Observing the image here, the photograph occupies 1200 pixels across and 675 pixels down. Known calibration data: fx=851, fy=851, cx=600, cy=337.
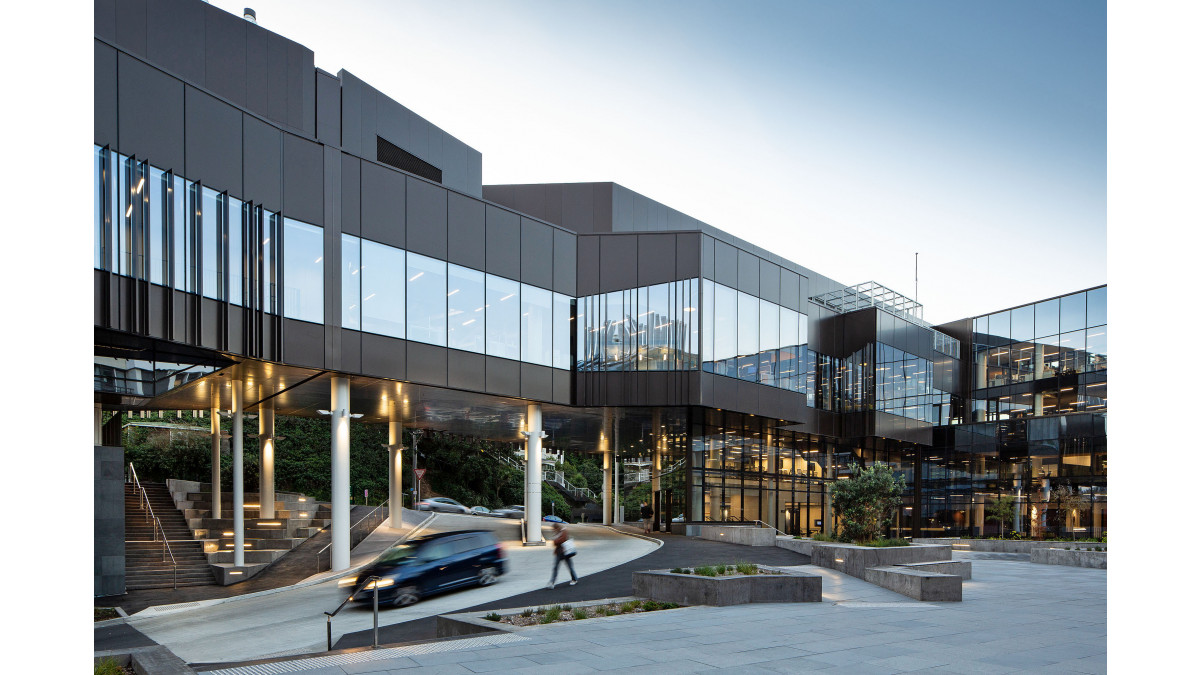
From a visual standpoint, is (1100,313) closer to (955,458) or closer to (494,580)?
(955,458)

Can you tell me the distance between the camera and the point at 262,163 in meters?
22.6

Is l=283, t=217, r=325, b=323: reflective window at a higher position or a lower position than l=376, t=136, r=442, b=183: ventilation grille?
lower

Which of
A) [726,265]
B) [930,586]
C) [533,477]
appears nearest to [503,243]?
[533,477]

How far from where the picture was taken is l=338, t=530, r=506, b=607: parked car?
60.8 ft

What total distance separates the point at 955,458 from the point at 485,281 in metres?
34.7

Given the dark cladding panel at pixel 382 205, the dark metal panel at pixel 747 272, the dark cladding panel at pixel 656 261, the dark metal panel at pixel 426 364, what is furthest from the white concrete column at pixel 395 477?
the dark metal panel at pixel 747 272

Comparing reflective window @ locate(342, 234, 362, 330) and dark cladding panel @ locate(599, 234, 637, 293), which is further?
dark cladding panel @ locate(599, 234, 637, 293)

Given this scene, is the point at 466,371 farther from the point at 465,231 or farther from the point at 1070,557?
the point at 1070,557

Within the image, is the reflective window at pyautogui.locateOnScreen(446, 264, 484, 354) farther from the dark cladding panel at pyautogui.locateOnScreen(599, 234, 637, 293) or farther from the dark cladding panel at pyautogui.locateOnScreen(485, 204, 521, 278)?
the dark cladding panel at pyautogui.locateOnScreen(599, 234, 637, 293)

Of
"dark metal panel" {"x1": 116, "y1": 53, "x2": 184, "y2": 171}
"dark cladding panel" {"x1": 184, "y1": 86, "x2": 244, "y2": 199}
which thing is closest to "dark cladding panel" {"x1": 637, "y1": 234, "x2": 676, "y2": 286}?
"dark cladding panel" {"x1": 184, "y1": 86, "x2": 244, "y2": 199}

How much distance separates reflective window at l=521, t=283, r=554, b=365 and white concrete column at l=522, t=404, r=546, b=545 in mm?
2077

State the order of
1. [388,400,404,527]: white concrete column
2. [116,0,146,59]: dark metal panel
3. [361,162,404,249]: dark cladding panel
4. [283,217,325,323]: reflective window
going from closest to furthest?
[283,217,325,323]: reflective window, [116,0,146,59]: dark metal panel, [361,162,404,249]: dark cladding panel, [388,400,404,527]: white concrete column
